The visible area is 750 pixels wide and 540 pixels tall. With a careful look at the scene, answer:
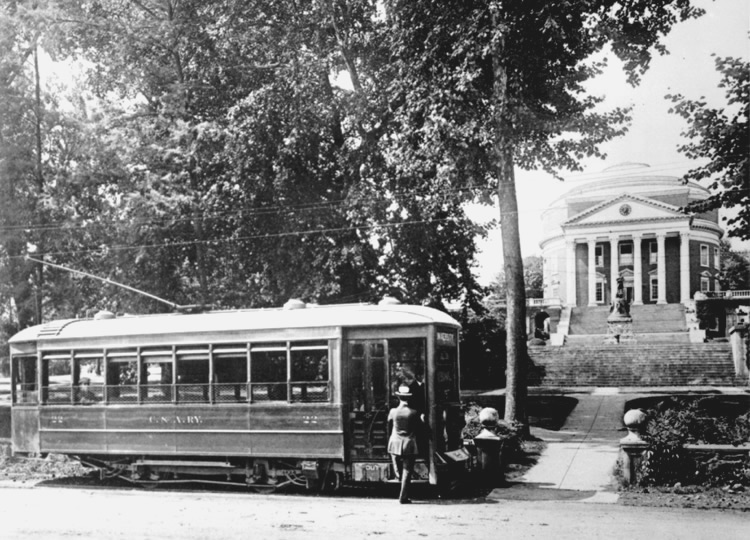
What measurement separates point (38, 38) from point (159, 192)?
7.91m

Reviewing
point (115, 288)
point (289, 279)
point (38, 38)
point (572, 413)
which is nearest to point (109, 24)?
point (38, 38)

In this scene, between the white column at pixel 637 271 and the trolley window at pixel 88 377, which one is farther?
the white column at pixel 637 271

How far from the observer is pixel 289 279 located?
26000 millimetres

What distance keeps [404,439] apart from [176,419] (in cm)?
481

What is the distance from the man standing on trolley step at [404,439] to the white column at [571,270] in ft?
186

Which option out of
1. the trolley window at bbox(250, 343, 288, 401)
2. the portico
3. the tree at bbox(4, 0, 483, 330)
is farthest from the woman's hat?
the portico

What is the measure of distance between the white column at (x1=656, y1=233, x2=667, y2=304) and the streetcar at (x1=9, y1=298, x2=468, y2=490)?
53985mm

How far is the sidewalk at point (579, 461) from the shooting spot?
509 inches

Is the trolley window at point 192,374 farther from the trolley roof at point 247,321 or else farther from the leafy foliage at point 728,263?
the leafy foliage at point 728,263

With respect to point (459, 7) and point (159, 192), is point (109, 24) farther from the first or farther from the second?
point (459, 7)

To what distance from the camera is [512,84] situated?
1895cm

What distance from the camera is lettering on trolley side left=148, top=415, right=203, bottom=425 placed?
14.4 m

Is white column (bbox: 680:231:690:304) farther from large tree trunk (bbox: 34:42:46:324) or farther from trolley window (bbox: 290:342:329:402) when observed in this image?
trolley window (bbox: 290:342:329:402)

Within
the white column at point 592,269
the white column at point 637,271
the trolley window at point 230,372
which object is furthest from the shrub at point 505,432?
the white column at point 592,269
